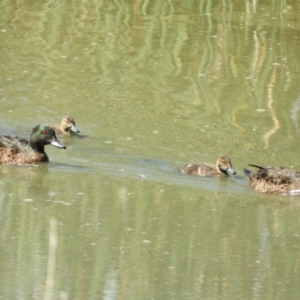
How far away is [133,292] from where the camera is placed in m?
7.30

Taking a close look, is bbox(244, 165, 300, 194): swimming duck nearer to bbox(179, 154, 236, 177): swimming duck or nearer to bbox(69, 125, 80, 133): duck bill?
bbox(179, 154, 236, 177): swimming duck

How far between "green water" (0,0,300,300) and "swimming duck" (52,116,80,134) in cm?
13

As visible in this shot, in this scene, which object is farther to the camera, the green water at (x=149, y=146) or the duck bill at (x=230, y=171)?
the duck bill at (x=230, y=171)

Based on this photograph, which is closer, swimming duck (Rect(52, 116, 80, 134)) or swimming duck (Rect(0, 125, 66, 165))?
swimming duck (Rect(0, 125, 66, 165))

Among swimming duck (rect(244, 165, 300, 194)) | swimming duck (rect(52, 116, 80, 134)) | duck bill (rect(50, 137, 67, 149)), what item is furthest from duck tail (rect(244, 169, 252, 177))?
swimming duck (rect(52, 116, 80, 134))

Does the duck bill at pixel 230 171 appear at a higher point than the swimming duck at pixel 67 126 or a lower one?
lower

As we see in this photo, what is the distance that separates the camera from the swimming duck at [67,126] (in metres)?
11.9

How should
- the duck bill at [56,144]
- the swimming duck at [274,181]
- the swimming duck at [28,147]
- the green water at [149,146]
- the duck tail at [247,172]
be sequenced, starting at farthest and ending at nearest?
the duck bill at [56,144]
the swimming duck at [28,147]
the duck tail at [247,172]
the swimming duck at [274,181]
the green water at [149,146]

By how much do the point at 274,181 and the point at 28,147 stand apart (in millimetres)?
2488

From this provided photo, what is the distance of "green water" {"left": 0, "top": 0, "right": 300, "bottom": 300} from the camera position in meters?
7.77

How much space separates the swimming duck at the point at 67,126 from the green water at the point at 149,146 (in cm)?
13

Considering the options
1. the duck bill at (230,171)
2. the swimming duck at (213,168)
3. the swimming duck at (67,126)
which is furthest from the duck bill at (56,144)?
the duck bill at (230,171)

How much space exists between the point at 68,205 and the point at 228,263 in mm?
1736

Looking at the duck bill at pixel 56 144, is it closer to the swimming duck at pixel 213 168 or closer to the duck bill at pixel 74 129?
the duck bill at pixel 74 129
